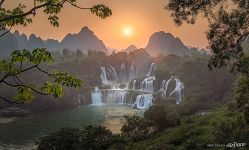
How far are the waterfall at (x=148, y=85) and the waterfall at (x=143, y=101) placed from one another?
10.7 meters

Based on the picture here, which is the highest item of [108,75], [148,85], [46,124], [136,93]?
[108,75]

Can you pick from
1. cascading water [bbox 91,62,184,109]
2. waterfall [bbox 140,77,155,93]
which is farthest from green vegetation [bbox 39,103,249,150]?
waterfall [bbox 140,77,155,93]

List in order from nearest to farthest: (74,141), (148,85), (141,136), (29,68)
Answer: (29,68) → (74,141) → (141,136) → (148,85)

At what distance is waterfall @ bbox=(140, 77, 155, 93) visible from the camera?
93688 mm

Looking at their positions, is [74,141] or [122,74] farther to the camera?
[122,74]

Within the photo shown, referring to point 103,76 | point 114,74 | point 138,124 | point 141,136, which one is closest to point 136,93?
point 103,76

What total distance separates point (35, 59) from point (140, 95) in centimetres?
7610

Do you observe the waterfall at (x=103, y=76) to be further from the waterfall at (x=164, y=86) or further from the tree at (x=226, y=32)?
the tree at (x=226, y=32)

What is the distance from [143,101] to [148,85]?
12380mm

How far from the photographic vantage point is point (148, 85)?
309 ft

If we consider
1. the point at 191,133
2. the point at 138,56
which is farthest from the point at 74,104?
the point at 191,133

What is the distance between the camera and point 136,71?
128250mm

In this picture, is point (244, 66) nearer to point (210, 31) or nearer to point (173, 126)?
point (210, 31)

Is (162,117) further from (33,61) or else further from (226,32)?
(33,61)
